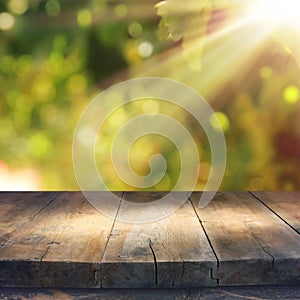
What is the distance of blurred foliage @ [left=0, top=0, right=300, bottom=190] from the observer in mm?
1771

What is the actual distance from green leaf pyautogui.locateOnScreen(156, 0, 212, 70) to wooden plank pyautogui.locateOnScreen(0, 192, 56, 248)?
0.73 m

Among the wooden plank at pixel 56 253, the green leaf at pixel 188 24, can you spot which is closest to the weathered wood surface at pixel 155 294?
the wooden plank at pixel 56 253

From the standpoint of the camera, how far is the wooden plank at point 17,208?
1.12 metres

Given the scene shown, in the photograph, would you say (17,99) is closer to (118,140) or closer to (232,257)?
(118,140)

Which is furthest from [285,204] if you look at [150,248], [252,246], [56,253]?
[56,253]

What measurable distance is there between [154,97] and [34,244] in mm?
932

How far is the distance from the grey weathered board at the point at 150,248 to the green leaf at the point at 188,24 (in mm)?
711

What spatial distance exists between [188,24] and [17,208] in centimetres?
92

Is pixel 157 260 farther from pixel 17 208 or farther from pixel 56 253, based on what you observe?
pixel 17 208

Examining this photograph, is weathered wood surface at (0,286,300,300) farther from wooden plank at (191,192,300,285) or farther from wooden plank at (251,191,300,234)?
wooden plank at (251,191,300,234)

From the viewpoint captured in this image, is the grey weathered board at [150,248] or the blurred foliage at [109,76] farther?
the blurred foliage at [109,76]

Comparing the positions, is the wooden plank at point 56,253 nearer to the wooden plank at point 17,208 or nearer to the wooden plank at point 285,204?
the wooden plank at point 17,208

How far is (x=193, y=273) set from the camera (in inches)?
34.4

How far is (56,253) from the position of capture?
0.92 meters
